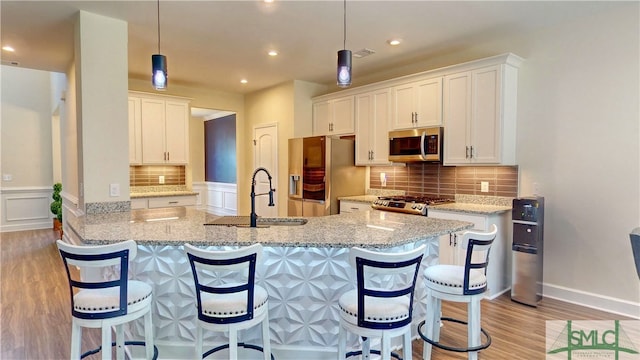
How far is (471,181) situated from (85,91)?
13.5 ft

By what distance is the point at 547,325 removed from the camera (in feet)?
10.0

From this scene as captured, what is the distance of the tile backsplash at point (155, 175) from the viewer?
226 inches

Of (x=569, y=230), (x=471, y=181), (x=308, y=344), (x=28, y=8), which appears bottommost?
(x=308, y=344)

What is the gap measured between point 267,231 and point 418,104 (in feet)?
9.35

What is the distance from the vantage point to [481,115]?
3.86 meters

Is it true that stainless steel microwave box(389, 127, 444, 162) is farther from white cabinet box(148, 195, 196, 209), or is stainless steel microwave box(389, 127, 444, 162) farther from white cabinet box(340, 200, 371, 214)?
white cabinet box(148, 195, 196, 209)

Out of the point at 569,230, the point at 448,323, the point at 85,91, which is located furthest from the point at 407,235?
the point at 85,91

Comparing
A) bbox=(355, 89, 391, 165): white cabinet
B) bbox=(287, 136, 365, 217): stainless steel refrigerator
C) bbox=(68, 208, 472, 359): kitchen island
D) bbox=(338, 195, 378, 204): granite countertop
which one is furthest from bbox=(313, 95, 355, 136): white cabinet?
bbox=(68, 208, 472, 359): kitchen island

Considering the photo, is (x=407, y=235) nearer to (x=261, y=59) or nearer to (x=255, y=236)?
(x=255, y=236)

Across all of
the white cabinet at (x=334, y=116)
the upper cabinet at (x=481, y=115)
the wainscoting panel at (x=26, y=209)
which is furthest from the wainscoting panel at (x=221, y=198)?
the upper cabinet at (x=481, y=115)

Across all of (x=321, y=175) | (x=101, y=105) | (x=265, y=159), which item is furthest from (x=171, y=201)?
(x=101, y=105)

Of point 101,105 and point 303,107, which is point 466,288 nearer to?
point 101,105

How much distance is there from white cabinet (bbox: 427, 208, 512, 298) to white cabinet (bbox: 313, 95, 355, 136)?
1.97 metres

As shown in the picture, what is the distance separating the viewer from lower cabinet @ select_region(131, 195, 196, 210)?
523cm
